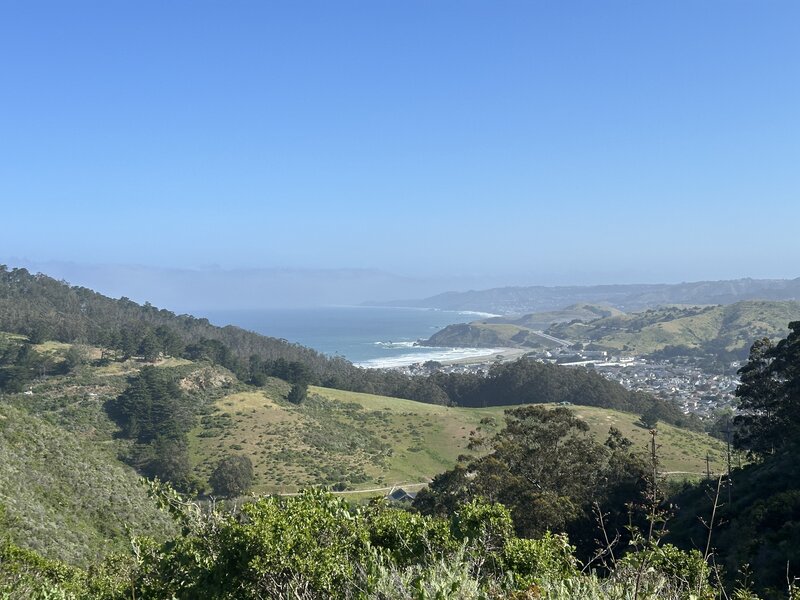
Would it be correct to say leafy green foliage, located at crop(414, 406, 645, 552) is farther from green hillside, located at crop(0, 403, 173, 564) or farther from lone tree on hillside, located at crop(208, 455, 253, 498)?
lone tree on hillside, located at crop(208, 455, 253, 498)

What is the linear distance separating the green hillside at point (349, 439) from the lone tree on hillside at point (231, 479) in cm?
103

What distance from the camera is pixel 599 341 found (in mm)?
163500

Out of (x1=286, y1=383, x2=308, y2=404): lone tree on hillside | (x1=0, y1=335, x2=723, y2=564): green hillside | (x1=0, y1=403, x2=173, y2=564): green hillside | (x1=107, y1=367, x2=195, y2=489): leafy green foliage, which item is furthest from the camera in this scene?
(x1=286, y1=383, x2=308, y2=404): lone tree on hillside

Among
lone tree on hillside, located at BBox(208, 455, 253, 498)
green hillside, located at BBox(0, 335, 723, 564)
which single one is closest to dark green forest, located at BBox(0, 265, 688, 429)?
green hillside, located at BBox(0, 335, 723, 564)

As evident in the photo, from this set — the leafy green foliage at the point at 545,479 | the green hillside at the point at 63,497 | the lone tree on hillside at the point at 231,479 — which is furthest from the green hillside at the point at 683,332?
the green hillside at the point at 63,497

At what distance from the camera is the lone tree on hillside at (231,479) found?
3772 centimetres

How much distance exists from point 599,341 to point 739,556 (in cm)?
15734

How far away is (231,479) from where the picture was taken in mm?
37969

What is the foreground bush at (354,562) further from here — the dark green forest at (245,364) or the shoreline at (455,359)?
the shoreline at (455,359)

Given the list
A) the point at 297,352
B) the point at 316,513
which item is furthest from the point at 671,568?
the point at 297,352

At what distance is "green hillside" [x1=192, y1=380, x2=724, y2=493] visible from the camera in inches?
1688

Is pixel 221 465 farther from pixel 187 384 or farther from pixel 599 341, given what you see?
pixel 599 341

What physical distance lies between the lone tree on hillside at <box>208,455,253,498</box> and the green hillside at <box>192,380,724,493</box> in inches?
40.7

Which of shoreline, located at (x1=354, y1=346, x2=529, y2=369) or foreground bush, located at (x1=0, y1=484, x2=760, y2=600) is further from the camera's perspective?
shoreline, located at (x1=354, y1=346, x2=529, y2=369)
